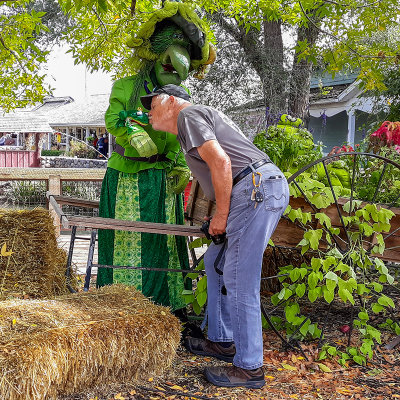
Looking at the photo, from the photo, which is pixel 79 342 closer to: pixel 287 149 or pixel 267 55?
pixel 287 149

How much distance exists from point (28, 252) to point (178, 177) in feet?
3.80

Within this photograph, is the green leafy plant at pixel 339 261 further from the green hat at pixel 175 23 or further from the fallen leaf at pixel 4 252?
the fallen leaf at pixel 4 252

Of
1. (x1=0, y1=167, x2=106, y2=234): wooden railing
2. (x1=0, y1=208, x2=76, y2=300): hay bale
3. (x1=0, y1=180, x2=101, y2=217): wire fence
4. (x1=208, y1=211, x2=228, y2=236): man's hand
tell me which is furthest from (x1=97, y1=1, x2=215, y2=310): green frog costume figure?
(x1=0, y1=180, x2=101, y2=217): wire fence

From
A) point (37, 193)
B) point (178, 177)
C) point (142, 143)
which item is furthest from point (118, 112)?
point (37, 193)

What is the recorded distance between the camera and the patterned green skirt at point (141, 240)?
3473 millimetres

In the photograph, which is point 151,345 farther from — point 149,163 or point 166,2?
point 166,2

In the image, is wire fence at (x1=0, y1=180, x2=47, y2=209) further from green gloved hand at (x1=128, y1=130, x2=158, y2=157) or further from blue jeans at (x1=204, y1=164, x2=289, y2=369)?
blue jeans at (x1=204, y1=164, x2=289, y2=369)

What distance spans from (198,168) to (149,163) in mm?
869

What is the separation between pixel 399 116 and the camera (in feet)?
38.7

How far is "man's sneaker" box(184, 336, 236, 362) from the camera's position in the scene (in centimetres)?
301

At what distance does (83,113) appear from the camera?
3631 cm

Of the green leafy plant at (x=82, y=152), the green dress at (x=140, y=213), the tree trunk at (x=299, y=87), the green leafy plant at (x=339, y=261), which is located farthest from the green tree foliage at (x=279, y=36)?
the green leafy plant at (x=82, y=152)

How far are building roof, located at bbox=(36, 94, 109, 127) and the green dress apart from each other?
1129 inches

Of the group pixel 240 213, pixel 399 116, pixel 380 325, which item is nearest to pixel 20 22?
pixel 240 213
